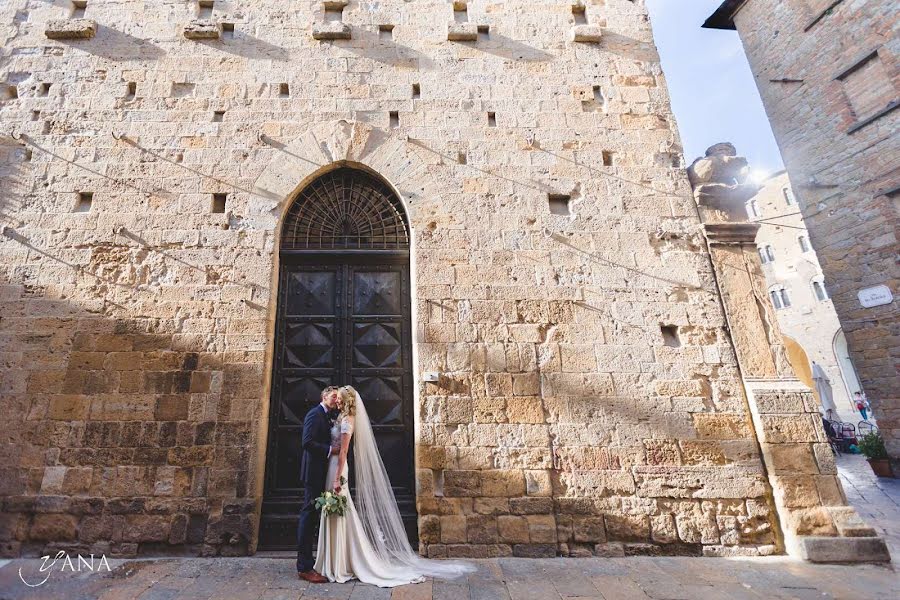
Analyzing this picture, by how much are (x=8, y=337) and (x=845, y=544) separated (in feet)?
25.3

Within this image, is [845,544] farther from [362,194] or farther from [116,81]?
[116,81]

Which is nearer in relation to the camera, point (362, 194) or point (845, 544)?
point (845, 544)

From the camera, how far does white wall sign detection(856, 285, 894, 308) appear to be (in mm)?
7539

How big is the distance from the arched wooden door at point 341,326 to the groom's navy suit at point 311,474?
76cm

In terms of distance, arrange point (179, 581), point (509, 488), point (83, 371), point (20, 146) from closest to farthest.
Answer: point (179, 581), point (509, 488), point (83, 371), point (20, 146)

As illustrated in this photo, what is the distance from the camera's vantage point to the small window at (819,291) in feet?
51.6

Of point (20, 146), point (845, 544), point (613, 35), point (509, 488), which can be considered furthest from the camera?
point (613, 35)

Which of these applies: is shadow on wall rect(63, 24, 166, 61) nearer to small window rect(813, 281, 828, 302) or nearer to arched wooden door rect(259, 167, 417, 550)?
arched wooden door rect(259, 167, 417, 550)

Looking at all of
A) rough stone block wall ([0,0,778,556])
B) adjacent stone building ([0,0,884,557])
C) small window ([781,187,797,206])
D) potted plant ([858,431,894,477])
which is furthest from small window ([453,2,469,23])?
small window ([781,187,797,206])

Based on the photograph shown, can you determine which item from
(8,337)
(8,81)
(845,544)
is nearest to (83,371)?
(8,337)

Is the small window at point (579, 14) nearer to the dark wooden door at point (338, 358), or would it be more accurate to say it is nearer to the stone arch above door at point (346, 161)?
the stone arch above door at point (346, 161)

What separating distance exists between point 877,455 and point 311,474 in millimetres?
8855

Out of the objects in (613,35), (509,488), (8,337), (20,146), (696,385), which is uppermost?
(613,35)

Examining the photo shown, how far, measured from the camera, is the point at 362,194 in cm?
492
